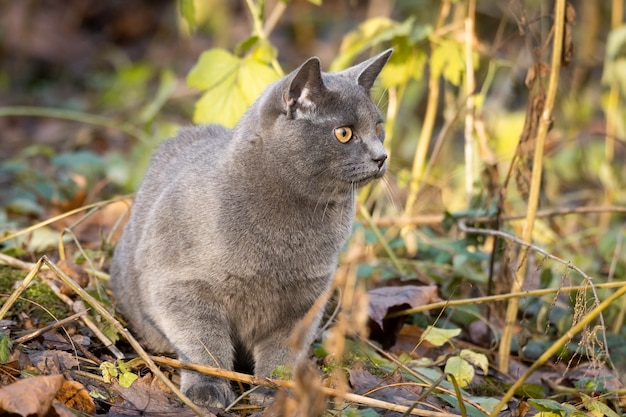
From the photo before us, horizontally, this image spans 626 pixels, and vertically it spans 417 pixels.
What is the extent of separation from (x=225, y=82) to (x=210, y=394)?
151cm

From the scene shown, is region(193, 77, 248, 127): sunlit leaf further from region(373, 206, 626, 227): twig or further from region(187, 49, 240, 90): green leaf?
region(373, 206, 626, 227): twig

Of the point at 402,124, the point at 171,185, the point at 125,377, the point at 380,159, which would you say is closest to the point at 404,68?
the point at 380,159

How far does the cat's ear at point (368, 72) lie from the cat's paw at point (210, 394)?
1.20 metres

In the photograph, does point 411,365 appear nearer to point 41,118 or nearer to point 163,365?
point 163,365

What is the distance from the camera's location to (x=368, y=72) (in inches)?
121

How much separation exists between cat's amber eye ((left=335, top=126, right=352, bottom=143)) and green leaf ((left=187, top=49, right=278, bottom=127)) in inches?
33.4

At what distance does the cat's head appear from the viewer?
9.27 feet

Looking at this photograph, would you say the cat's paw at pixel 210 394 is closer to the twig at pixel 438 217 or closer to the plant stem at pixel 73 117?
the twig at pixel 438 217

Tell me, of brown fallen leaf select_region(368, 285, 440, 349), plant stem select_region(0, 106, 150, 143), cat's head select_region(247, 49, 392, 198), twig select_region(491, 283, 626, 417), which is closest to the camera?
twig select_region(491, 283, 626, 417)

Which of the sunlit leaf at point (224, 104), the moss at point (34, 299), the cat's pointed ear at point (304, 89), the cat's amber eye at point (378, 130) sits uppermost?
the cat's pointed ear at point (304, 89)

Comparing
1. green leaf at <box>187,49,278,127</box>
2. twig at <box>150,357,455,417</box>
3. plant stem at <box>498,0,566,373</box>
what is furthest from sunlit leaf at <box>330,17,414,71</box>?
twig at <box>150,357,455,417</box>

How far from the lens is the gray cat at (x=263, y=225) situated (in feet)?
9.29

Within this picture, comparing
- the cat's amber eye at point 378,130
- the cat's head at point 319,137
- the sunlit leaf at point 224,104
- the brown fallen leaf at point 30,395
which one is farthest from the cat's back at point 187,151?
the brown fallen leaf at point 30,395

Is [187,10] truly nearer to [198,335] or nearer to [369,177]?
[369,177]
